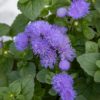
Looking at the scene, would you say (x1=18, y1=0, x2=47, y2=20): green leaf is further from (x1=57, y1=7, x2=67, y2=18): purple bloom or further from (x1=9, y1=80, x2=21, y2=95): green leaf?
(x1=9, y1=80, x2=21, y2=95): green leaf

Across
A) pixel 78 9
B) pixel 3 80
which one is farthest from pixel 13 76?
pixel 78 9

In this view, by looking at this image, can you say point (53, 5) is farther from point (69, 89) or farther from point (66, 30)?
point (69, 89)

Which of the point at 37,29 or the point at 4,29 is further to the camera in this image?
the point at 4,29

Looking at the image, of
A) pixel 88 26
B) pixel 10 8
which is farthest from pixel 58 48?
pixel 10 8

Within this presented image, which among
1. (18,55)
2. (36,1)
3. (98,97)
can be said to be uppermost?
(36,1)

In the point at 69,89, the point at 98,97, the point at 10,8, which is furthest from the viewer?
the point at 10,8

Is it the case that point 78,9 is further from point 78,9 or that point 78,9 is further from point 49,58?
point 49,58
